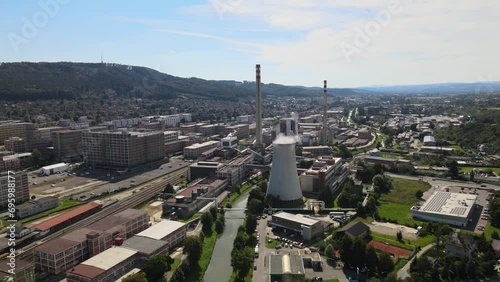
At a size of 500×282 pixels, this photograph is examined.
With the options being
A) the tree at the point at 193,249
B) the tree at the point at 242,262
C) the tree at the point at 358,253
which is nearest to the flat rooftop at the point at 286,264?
the tree at the point at 242,262

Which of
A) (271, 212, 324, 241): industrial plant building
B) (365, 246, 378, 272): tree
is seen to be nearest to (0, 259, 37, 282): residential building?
(271, 212, 324, 241): industrial plant building

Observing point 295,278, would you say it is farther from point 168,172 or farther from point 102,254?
point 168,172

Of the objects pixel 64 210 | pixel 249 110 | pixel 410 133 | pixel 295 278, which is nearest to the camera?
pixel 295 278

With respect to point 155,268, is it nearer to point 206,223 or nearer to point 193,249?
point 193,249

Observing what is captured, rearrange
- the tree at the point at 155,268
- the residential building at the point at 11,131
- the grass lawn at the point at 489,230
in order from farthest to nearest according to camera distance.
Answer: the residential building at the point at 11,131 → the grass lawn at the point at 489,230 → the tree at the point at 155,268

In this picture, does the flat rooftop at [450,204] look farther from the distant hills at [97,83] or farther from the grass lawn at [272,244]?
the distant hills at [97,83]

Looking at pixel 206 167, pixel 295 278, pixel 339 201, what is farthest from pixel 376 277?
pixel 206 167

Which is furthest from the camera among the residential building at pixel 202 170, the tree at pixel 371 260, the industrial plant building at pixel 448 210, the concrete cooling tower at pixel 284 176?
the residential building at pixel 202 170
